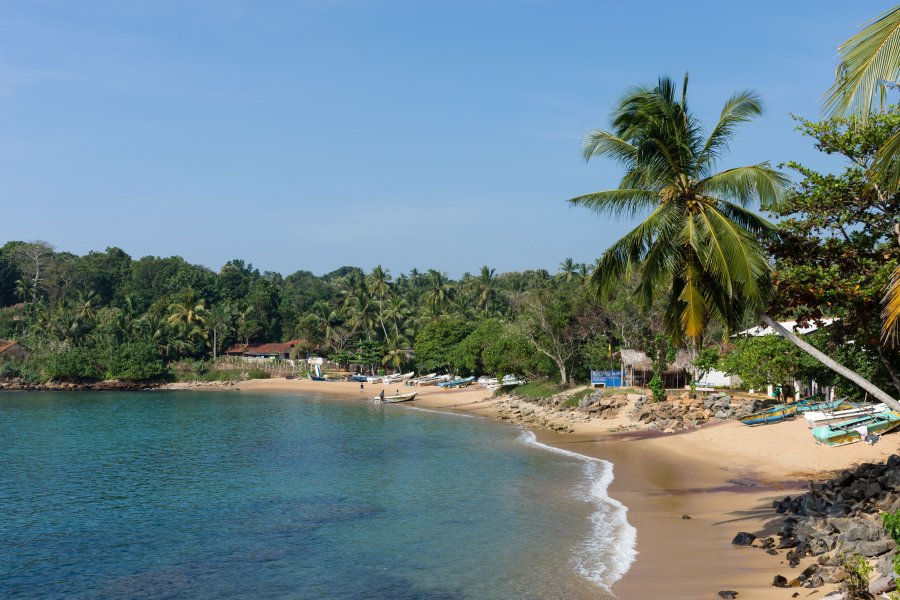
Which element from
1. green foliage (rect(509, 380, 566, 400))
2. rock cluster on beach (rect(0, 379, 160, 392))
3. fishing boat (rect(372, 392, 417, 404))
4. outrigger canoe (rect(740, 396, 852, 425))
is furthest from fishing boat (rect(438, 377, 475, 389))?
outrigger canoe (rect(740, 396, 852, 425))

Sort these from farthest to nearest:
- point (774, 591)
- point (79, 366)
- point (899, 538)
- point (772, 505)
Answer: point (79, 366)
point (772, 505)
point (774, 591)
point (899, 538)

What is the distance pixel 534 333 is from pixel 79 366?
69.2m

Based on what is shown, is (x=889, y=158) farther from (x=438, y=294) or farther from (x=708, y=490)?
(x=438, y=294)

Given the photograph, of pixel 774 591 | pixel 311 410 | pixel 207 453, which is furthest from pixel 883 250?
pixel 311 410

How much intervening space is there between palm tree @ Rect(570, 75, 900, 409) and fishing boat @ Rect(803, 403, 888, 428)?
16.0 metres

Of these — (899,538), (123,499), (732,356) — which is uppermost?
(732,356)

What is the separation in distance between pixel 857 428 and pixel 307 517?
66.7ft

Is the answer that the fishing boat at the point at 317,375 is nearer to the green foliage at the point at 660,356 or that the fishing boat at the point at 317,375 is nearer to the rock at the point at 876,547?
the green foliage at the point at 660,356

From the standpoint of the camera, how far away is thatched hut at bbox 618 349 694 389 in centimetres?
5144

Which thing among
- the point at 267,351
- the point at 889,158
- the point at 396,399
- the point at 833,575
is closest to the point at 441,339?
the point at 396,399

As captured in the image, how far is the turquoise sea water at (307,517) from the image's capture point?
17328 mm

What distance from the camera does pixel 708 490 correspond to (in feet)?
79.9

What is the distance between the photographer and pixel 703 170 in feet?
48.6

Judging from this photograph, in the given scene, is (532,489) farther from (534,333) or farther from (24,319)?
(24,319)
